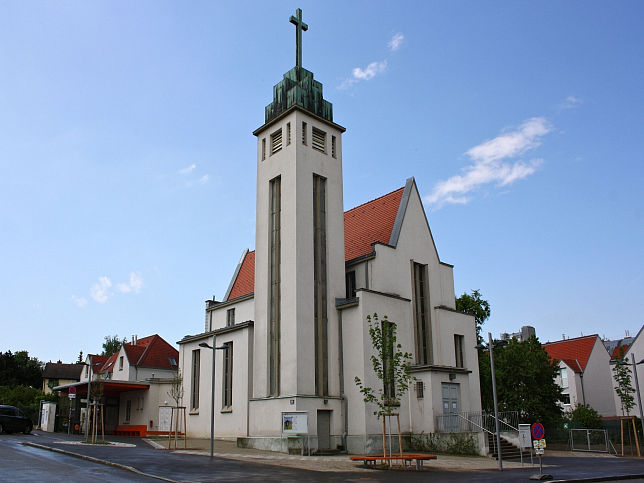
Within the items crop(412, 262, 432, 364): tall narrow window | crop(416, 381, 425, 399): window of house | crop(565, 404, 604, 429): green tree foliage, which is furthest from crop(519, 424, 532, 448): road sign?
crop(565, 404, 604, 429): green tree foliage

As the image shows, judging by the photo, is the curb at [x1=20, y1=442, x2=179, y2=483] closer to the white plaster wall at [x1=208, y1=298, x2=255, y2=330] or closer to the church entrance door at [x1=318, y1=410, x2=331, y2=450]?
the church entrance door at [x1=318, y1=410, x2=331, y2=450]

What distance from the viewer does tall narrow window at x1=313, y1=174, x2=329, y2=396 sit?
2984 cm

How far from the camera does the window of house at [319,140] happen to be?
109ft

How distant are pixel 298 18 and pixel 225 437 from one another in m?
25.7

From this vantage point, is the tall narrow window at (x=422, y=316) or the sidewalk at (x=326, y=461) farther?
the tall narrow window at (x=422, y=316)

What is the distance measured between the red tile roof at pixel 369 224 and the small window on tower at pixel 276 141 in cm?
761

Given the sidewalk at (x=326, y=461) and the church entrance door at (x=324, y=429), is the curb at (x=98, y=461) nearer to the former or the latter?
the sidewalk at (x=326, y=461)

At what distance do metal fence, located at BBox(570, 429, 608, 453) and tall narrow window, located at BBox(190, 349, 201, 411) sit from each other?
23.6 meters

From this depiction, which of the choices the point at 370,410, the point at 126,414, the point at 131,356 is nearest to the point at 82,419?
the point at 126,414

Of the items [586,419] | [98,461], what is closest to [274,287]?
[98,461]

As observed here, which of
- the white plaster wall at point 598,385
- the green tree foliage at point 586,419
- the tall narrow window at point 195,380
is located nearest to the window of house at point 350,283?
the tall narrow window at point 195,380

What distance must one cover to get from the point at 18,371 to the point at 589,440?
8809cm

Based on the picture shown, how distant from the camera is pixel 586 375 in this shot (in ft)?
197

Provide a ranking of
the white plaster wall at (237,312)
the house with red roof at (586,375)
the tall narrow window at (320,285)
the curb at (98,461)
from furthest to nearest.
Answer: the house with red roof at (586,375) → the white plaster wall at (237,312) → the tall narrow window at (320,285) → the curb at (98,461)
